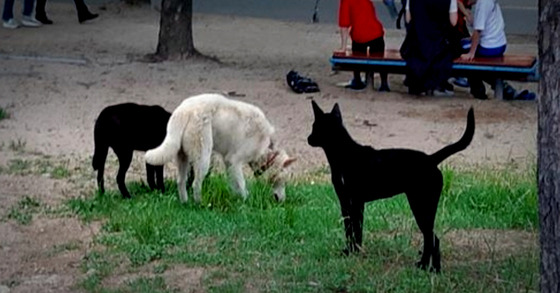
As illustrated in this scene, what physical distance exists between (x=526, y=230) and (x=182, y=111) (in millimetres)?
2546

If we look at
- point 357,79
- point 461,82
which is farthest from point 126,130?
point 461,82

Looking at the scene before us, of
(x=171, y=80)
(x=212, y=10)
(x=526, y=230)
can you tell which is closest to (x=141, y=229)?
(x=526, y=230)

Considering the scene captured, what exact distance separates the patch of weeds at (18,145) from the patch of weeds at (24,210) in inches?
85.5

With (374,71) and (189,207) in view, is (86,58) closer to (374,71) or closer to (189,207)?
(374,71)

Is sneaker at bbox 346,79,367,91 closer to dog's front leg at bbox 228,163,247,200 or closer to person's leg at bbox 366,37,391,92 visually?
person's leg at bbox 366,37,391,92

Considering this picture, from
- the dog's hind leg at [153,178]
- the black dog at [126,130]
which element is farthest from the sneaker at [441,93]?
the black dog at [126,130]

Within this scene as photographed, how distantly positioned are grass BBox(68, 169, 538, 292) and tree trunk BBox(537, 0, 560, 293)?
104cm

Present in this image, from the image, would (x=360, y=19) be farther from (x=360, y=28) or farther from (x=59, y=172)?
(x=59, y=172)

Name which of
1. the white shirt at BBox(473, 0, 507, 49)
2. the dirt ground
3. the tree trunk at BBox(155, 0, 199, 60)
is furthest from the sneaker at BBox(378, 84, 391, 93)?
the tree trunk at BBox(155, 0, 199, 60)

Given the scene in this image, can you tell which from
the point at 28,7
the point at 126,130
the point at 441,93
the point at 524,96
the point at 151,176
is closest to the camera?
the point at 126,130

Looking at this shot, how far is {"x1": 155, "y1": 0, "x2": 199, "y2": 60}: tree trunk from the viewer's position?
15.7 meters

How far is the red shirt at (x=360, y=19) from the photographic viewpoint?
47.5 ft

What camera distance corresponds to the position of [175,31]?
1583cm

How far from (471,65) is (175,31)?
4201 mm
